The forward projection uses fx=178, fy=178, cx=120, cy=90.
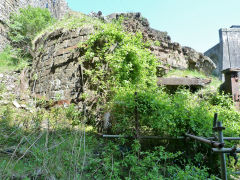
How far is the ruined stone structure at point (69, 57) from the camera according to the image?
5035mm

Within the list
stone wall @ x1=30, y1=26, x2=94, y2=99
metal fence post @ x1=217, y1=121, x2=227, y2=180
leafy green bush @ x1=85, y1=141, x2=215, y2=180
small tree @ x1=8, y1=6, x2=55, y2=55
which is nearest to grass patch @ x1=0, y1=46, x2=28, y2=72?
small tree @ x1=8, y1=6, x2=55, y2=55

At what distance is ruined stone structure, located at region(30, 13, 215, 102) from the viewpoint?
504cm

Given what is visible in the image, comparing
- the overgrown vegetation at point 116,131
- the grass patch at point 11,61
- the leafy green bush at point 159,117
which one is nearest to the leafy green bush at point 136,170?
the overgrown vegetation at point 116,131

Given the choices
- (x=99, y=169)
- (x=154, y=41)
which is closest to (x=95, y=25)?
(x=154, y=41)

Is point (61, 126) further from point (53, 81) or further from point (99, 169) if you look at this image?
point (53, 81)

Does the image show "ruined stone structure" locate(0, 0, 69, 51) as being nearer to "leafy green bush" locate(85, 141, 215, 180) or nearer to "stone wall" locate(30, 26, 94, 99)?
"stone wall" locate(30, 26, 94, 99)

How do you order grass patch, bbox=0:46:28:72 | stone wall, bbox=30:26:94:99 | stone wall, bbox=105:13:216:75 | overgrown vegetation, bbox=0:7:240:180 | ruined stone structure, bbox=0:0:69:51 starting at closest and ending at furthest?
overgrown vegetation, bbox=0:7:240:180
stone wall, bbox=30:26:94:99
stone wall, bbox=105:13:216:75
grass patch, bbox=0:46:28:72
ruined stone structure, bbox=0:0:69:51

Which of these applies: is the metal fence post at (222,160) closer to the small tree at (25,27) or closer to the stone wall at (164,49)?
the stone wall at (164,49)

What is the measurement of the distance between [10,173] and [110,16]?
20.8 feet

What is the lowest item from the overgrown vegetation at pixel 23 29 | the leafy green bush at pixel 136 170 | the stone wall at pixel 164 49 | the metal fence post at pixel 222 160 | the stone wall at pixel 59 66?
the leafy green bush at pixel 136 170

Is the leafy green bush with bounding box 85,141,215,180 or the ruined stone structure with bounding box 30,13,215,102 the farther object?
the ruined stone structure with bounding box 30,13,215,102

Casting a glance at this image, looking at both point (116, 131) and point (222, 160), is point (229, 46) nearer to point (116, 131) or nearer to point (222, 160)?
point (116, 131)

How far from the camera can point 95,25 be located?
212 inches

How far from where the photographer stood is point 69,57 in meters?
5.20
